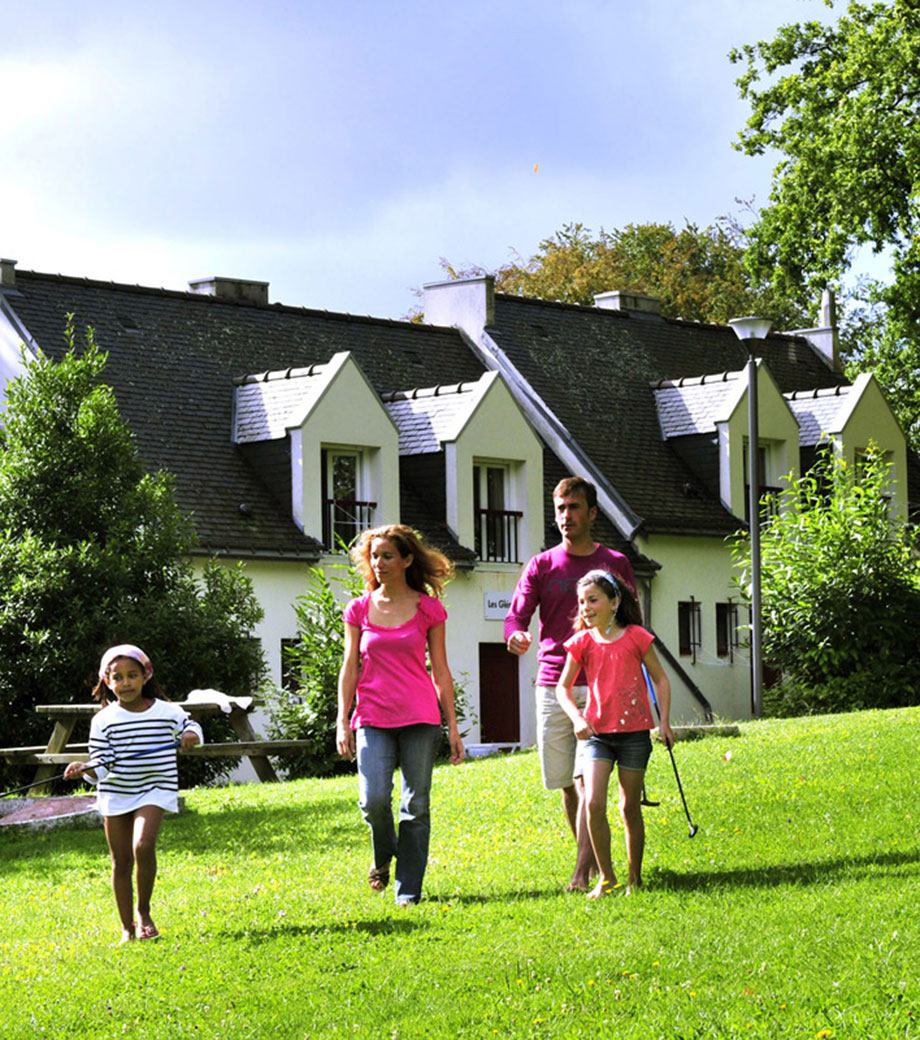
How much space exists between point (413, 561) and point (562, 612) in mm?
900

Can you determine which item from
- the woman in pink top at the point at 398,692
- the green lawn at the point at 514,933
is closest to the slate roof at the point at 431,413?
the green lawn at the point at 514,933

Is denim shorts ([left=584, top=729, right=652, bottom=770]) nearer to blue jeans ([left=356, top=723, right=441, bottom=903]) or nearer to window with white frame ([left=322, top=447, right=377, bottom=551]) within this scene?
blue jeans ([left=356, top=723, right=441, bottom=903])

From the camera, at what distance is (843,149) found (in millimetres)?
32188

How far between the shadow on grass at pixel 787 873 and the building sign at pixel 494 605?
72.4ft

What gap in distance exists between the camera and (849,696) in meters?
28.4

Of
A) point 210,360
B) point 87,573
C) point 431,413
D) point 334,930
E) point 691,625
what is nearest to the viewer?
point 334,930

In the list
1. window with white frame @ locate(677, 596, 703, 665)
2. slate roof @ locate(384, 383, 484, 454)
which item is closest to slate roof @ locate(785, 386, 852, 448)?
window with white frame @ locate(677, 596, 703, 665)

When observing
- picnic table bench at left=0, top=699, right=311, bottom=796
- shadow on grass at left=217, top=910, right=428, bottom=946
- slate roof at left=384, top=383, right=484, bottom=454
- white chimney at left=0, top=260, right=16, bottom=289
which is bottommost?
shadow on grass at left=217, top=910, right=428, bottom=946

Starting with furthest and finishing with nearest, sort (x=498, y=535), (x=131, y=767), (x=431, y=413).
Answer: (x=498, y=535) < (x=431, y=413) < (x=131, y=767)

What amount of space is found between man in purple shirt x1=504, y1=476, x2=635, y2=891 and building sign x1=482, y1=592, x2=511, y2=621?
2230 cm

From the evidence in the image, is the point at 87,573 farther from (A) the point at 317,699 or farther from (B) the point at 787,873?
(B) the point at 787,873

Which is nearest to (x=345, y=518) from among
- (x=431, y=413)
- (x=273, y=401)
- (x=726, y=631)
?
(x=273, y=401)

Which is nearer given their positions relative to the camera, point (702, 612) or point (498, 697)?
point (498, 697)

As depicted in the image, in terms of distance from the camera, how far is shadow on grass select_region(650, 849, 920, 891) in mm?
10109
